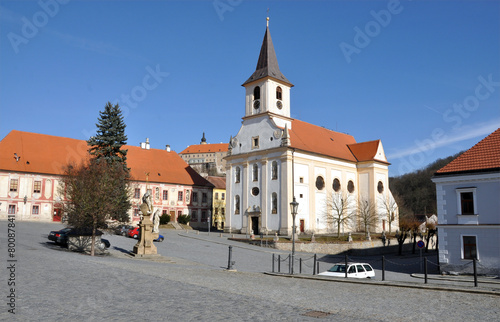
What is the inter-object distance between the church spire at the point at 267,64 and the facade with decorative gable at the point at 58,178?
19.7 metres

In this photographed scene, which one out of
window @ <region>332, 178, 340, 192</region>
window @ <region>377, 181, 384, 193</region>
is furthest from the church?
window @ <region>377, 181, 384, 193</region>

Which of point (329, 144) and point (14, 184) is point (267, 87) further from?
point (14, 184)

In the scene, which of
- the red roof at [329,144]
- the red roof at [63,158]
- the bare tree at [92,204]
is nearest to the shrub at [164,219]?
the red roof at [63,158]

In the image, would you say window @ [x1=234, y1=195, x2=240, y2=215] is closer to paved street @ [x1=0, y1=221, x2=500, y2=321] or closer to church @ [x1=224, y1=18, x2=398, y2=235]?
church @ [x1=224, y1=18, x2=398, y2=235]

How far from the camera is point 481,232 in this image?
22859mm

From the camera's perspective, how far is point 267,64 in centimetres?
5219

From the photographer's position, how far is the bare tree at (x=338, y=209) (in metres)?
50.8

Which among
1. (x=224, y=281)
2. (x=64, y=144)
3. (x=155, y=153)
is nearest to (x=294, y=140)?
(x=155, y=153)

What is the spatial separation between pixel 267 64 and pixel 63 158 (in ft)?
95.9

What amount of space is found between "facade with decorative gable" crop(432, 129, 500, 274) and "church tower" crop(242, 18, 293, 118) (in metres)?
28.2

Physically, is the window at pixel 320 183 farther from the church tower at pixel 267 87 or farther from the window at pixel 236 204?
the window at pixel 236 204

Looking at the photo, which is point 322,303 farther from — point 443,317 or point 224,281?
point 224,281

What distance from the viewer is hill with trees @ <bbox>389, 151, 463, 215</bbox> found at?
97312 mm

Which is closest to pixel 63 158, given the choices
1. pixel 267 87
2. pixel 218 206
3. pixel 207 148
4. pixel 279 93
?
pixel 218 206
